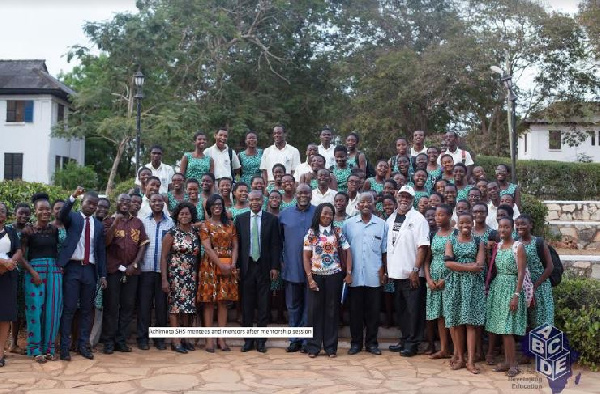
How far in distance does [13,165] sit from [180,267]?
87.6 ft

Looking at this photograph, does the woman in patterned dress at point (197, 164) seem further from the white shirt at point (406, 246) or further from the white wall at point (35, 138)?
the white wall at point (35, 138)

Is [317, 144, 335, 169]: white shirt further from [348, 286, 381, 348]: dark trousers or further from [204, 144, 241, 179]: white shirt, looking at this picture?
[348, 286, 381, 348]: dark trousers

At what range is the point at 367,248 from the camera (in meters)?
7.42

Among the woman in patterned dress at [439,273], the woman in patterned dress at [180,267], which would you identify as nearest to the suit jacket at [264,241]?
the woman in patterned dress at [180,267]

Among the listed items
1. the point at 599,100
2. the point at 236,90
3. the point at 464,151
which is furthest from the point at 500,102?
the point at 464,151

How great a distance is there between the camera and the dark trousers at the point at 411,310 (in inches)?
287

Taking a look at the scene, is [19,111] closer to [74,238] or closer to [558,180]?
[558,180]

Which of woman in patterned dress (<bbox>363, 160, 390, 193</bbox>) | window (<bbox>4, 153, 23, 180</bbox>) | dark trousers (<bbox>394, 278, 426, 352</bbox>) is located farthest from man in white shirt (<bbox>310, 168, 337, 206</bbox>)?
window (<bbox>4, 153, 23, 180</bbox>)

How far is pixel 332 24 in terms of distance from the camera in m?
29.6

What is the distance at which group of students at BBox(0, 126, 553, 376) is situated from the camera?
6773 millimetres

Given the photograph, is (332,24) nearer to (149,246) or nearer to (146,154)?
(146,154)

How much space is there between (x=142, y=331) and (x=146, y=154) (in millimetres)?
16682

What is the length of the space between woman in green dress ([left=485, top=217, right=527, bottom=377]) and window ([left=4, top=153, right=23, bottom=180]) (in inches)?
1126

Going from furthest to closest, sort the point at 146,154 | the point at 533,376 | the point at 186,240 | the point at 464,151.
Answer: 1. the point at 146,154
2. the point at 464,151
3. the point at 186,240
4. the point at 533,376
